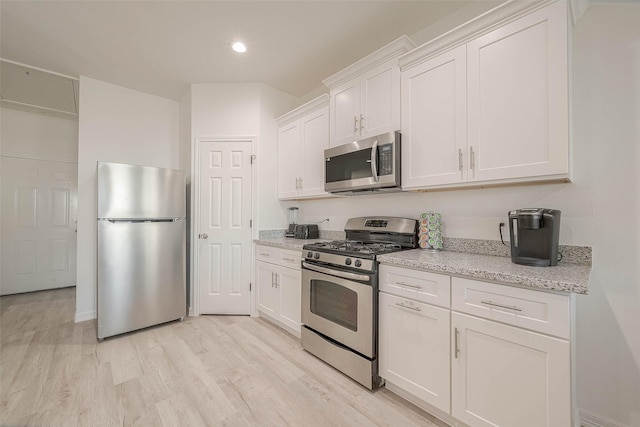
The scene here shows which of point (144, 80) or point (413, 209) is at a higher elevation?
point (144, 80)

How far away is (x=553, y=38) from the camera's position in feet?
4.50

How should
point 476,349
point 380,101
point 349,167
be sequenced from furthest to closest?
point 349,167, point 380,101, point 476,349

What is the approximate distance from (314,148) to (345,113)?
56 centimetres

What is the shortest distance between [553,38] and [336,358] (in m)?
2.42

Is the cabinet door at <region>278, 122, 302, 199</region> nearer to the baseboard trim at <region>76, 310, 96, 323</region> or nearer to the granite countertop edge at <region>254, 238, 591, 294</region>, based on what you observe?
the granite countertop edge at <region>254, 238, 591, 294</region>

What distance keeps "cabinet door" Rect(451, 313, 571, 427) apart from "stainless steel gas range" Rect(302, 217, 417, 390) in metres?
0.54

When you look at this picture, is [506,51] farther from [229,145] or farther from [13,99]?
[13,99]

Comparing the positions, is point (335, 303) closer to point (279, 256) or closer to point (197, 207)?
point (279, 256)

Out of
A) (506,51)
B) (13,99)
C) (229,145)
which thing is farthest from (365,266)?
(13,99)

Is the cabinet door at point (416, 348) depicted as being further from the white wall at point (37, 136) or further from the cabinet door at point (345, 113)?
the white wall at point (37, 136)

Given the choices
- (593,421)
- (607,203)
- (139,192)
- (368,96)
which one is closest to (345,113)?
(368,96)

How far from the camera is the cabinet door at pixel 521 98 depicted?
136cm

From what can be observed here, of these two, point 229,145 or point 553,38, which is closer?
point 553,38

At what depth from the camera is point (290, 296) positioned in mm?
2600
